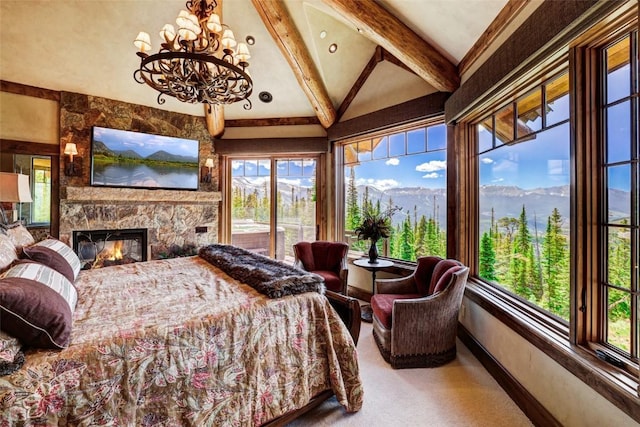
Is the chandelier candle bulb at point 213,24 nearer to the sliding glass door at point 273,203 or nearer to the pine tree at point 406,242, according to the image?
the sliding glass door at point 273,203

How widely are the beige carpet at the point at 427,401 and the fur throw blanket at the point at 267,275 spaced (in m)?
0.84

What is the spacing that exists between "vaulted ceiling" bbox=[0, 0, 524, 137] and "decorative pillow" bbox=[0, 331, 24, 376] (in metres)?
3.29

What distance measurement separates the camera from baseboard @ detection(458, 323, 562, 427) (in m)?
1.72

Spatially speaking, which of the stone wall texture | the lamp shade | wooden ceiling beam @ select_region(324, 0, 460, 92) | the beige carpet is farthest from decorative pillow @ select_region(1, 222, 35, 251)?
wooden ceiling beam @ select_region(324, 0, 460, 92)

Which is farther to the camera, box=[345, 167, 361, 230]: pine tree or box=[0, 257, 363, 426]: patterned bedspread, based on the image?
box=[345, 167, 361, 230]: pine tree

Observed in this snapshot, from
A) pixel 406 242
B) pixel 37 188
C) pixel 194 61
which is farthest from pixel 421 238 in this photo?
pixel 37 188

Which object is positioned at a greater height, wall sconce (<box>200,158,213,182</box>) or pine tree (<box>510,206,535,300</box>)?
wall sconce (<box>200,158,213,182</box>)

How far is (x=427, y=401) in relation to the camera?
2.04 m

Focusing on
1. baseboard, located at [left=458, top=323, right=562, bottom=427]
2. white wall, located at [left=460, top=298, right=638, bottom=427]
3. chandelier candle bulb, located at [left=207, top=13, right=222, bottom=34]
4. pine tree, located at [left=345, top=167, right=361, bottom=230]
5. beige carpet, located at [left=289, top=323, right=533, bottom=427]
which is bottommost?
Result: beige carpet, located at [left=289, top=323, right=533, bottom=427]

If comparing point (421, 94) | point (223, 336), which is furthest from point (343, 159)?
point (223, 336)

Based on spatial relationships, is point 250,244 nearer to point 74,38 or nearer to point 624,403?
point 74,38

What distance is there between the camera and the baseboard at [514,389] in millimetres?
1718

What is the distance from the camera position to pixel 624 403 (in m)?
1.21

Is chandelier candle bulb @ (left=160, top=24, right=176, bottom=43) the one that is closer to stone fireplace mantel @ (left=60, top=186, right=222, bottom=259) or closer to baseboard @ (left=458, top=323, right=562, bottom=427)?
stone fireplace mantel @ (left=60, top=186, right=222, bottom=259)
